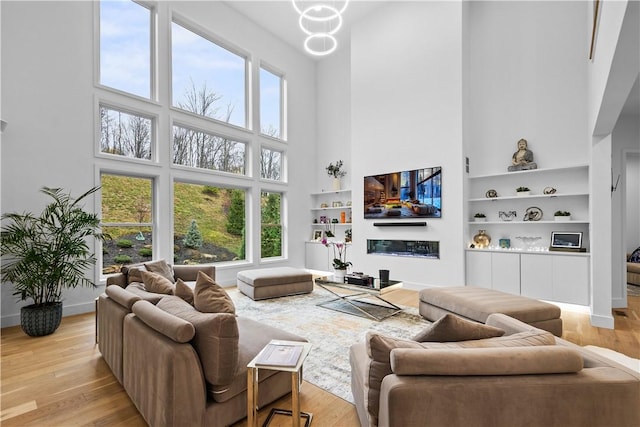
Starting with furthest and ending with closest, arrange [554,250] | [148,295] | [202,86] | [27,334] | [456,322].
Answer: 1. [202,86]
2. [554,250]
3. [27,334]
4. [148,295]
5. [456,322]

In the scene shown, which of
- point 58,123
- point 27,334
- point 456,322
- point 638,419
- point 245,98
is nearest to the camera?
point 638,419

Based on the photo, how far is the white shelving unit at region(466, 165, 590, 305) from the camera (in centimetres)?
442

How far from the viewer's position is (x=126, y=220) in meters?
4.88

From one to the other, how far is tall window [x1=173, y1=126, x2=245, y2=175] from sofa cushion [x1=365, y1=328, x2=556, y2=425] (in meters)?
5.17

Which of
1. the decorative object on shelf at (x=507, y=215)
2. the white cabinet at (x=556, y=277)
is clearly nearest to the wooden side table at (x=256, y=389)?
the white cabinet at (x=556, y=277)

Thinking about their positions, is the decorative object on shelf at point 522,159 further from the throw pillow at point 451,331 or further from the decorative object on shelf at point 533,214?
the throw pillow at point 451,331

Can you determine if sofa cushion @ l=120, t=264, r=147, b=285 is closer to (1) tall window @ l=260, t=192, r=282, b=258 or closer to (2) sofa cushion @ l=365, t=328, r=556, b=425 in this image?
(2) sofa cushion @ l=365, t=328, r=556, b=425

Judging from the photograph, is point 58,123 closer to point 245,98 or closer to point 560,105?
point 245,98

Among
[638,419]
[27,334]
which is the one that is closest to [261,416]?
[638,419]

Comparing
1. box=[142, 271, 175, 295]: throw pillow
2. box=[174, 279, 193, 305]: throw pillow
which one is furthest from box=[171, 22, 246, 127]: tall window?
box=[174, 279, 193, 305]: throw pillow

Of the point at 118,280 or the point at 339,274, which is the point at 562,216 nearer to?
the point at 339,274

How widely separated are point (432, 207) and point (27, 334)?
19.3 ft

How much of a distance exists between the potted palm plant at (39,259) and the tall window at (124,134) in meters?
1.15

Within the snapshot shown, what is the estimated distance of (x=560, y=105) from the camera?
4785mm
